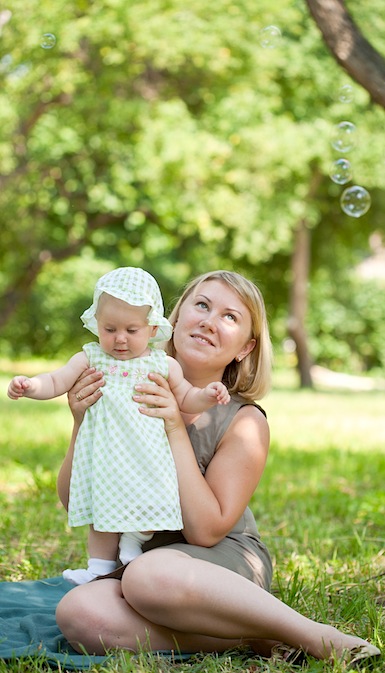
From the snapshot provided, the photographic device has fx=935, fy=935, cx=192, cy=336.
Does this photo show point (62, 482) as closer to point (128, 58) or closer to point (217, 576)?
point (217, 576)

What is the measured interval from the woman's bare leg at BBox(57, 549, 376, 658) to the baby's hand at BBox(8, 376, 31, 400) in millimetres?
535

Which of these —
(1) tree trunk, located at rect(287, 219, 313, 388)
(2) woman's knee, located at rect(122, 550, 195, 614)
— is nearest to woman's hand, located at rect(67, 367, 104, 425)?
(2) woman's knee, located at rect(122, 550, 195, 614)

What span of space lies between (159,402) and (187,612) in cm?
55

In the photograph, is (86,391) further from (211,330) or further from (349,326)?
(349,326)

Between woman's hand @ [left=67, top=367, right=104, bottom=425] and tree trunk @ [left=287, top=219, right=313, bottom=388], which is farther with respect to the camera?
tree trunk @ [left=287, top=219, right=313, bottom=388]

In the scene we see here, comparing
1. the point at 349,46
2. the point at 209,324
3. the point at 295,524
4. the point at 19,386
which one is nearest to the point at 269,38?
the point at 349,46

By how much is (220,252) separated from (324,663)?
16920mm

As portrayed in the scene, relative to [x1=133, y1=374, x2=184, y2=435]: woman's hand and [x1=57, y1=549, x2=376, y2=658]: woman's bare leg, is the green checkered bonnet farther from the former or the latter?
[x1=57, y1=549, x2=376, y2=658]: woman's bare leg

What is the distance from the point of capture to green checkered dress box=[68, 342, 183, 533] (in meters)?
2.48

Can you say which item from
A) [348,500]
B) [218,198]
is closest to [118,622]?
[348,500]

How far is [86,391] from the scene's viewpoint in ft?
8.39

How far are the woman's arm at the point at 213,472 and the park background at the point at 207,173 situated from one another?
4.99ft

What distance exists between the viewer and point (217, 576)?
2398 mm

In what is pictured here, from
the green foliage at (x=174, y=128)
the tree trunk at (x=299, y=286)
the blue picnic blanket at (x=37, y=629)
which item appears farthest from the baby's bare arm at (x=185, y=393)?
the tree trunk at (x=299, y=286)
